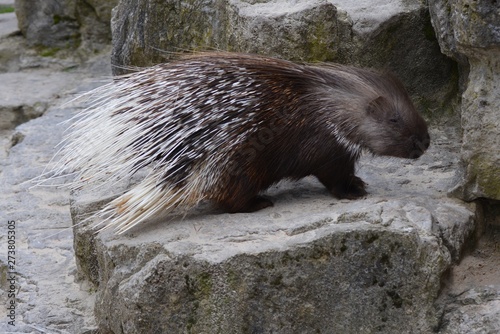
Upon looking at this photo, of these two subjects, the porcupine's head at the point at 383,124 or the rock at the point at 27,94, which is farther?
the rock at the point at 27,94

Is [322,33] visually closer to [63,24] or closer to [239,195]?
[239,195]

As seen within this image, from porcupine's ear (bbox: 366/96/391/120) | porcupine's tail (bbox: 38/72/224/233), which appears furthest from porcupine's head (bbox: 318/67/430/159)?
porcupine's tail (bbox: 38/72/224/233)

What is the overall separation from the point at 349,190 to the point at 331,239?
488mm

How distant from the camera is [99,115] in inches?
130

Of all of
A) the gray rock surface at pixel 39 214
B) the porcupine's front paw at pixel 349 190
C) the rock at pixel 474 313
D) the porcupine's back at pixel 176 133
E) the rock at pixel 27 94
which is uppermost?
Answer: the porcupine's back at pixel 176 133

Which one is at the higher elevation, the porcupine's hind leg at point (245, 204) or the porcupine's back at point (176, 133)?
the porcupine's back at point (176, 133)

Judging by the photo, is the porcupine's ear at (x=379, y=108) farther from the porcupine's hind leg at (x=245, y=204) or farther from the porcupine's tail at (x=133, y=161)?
the porcupine's tail at (x=133, y=161)

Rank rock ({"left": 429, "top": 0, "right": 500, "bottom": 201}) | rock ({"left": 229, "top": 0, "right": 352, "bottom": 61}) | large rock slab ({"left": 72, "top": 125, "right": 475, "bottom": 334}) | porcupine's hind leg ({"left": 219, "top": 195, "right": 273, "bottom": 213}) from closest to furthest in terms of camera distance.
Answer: rock ({"left": 429, "top": 0, "right": 500, "bottom": 201}), large rock slab ({"left": 72, "top": 125, "right": 475, "bottom": 334}), porcupine's hind leg ({"left": 219, "top": 195, "right": 273, "bottom": 213}), rock ({"left": 229, "top": 0, "right": 352, "bottom": 61})

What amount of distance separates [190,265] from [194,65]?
0.83 meters

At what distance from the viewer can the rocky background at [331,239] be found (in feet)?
9.45

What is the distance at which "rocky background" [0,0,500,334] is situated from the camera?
9.45 ft

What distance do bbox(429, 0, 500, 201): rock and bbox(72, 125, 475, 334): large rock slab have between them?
0.18m

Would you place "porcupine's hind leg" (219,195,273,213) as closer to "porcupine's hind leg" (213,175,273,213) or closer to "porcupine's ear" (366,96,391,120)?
"porcupine's hind leg" (213,175,273,213)

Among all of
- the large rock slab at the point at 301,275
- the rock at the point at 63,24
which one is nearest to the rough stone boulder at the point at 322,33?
the large rock slab at the point at 301,275
